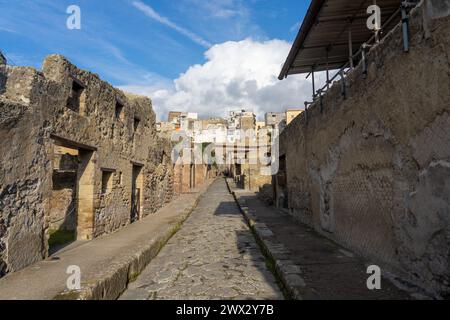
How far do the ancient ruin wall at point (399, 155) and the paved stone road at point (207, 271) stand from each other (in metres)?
1.66

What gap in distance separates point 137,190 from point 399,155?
915 cm

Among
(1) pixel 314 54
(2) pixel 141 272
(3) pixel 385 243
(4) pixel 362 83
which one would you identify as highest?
(1) pixel 314 54

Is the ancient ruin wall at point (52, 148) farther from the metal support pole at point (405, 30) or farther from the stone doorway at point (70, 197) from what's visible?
the metal support pole at point (405, 30)

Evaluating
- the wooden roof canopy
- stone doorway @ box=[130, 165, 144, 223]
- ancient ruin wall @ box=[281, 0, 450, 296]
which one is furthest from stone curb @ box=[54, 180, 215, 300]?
the wooden roof canopy

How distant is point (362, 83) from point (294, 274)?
309cm

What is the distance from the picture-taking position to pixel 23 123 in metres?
4.91

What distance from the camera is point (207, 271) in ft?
17.7

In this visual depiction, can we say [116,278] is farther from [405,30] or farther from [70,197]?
[70,197]

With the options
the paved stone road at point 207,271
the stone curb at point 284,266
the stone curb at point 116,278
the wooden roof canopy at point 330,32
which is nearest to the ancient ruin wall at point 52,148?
the stone curb at point 116,278

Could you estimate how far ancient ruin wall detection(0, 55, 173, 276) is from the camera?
15.2 ft

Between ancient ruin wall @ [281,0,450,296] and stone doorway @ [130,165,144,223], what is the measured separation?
676 cm

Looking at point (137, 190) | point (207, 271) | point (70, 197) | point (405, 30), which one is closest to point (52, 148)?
point (207, 271)
